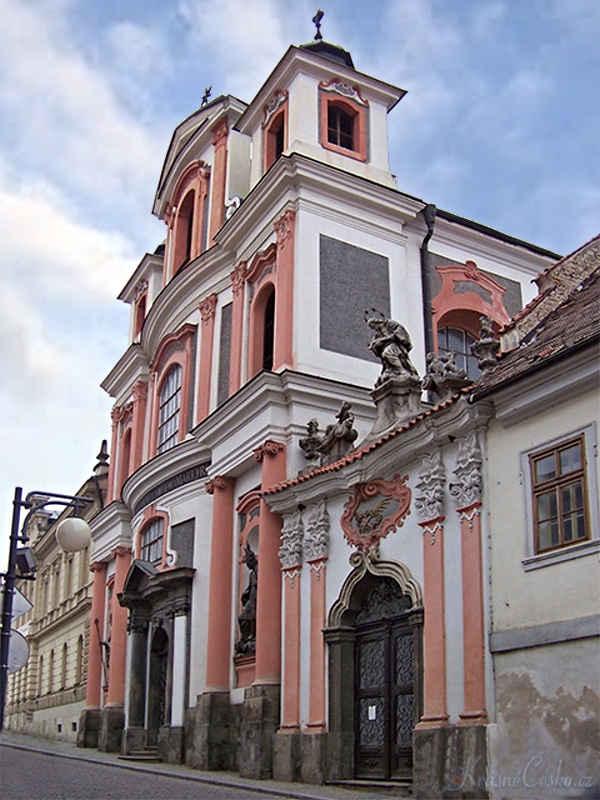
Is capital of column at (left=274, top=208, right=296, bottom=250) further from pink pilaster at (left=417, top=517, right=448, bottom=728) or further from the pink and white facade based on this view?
pink pilaster at (left=417, top=517, right=448, bottom=728)

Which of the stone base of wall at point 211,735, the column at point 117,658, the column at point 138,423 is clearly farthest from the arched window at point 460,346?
the column at point 117,658

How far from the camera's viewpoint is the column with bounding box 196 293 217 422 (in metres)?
23.8

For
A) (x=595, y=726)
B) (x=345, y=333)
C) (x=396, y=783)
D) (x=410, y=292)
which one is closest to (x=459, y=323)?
(x=410, y=292)

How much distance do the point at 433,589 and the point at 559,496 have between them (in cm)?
274

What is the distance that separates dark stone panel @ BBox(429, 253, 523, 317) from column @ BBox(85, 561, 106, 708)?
1377 cm

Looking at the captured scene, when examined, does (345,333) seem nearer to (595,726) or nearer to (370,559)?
(370,559)

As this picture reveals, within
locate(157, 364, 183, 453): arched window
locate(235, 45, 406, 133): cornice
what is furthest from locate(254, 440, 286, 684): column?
locate(235, 45, 406, 133): cornice

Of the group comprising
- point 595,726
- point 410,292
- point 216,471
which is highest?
point 410,292

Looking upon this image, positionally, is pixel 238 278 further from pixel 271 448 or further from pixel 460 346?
pixel 271 448

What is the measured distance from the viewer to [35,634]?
4528 cm

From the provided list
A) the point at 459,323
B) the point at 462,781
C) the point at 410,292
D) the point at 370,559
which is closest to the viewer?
the point at 462,781

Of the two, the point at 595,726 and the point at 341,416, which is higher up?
the point at 341,416

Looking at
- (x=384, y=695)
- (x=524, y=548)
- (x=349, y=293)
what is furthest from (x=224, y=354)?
(x=524, y=548)

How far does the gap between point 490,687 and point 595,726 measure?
201cm
